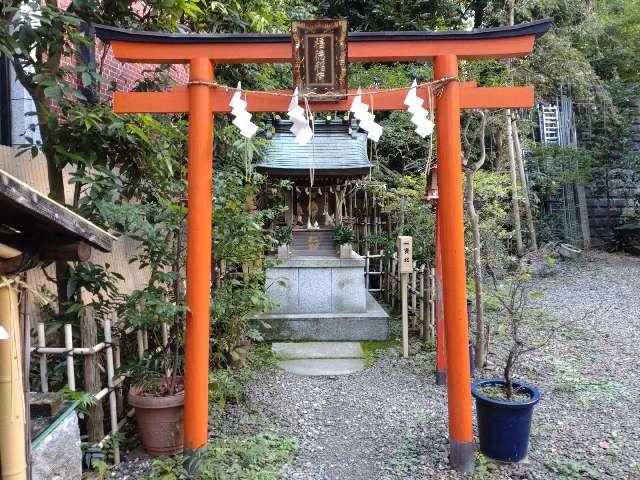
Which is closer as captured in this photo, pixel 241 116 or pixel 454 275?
pixel 241 116

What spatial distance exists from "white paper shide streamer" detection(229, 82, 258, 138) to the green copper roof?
3.88 m

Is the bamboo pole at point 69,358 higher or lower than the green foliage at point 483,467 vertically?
higher

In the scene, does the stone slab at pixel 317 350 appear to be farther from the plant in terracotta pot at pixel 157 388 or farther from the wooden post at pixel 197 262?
the wooden post at pixel 197 262

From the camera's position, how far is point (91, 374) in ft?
12.5

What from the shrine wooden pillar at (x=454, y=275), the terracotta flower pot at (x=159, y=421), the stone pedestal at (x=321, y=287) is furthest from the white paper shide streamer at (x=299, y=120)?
the stone pedestal at (x=321, y=287)

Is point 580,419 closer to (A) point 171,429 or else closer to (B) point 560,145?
(A) point 171,429

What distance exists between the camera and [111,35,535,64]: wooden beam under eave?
3.83 metres

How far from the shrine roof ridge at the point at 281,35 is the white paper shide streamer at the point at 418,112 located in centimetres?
44

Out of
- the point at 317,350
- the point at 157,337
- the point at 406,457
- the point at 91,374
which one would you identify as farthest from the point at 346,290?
the point at 91,374

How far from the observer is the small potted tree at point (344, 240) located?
8.44 m

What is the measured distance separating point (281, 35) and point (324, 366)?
14.7 feet

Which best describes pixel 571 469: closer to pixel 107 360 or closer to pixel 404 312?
pixel 404 312

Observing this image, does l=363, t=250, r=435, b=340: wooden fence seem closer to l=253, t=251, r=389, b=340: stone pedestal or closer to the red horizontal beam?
l=253, t=251, r=389, b=340: stone pedestal

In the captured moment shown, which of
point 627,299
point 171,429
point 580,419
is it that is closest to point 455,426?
point 580,419
